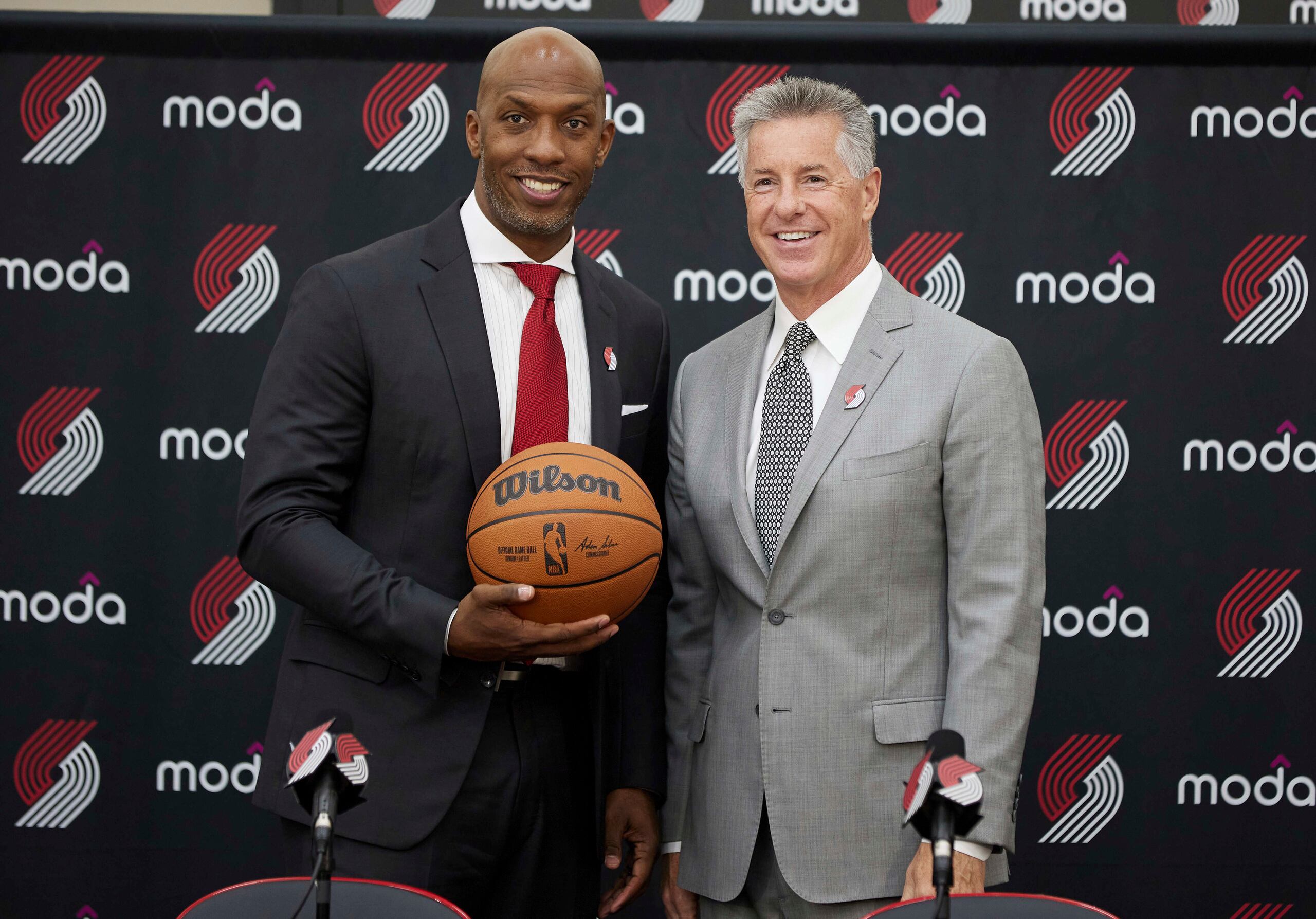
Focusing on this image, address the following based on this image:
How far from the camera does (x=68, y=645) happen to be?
10.2 feet

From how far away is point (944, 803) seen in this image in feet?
3.85

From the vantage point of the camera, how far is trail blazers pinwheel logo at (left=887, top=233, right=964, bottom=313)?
3121 millimetres

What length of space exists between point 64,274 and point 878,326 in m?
2.32

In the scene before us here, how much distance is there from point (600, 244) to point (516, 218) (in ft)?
3.53

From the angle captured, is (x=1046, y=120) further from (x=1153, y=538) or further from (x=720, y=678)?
(x=720, y=678)

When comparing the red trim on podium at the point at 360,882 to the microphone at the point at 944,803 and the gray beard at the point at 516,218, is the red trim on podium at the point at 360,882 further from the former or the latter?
the gray beard at the point at 516,218

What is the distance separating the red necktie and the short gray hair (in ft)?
1.52

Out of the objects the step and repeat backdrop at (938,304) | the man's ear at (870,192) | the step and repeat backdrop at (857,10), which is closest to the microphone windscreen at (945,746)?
the man's ear at (870,192)

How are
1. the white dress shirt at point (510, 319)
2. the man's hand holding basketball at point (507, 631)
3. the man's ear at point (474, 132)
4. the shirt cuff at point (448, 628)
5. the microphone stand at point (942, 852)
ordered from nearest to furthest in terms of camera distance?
the microphone stand at point (942, 852), the man's hand holding basketball at point (507, 631), the shirt cuff at point (448, 628), the white dress shirt at point (510, 319), the man's ear at point (474, 132)

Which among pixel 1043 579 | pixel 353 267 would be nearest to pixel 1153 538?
pixel 1043 579

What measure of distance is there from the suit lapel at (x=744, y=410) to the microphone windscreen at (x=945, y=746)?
0.68 m

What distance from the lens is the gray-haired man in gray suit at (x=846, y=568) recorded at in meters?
1.79

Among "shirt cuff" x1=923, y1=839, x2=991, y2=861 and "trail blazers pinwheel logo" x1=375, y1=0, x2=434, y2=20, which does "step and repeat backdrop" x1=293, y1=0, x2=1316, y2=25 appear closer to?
"trail blazers pinwheel logo" x1=375, y1=0, x2=434, y2=20

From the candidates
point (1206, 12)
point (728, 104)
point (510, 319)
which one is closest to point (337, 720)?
point (510, 319)
